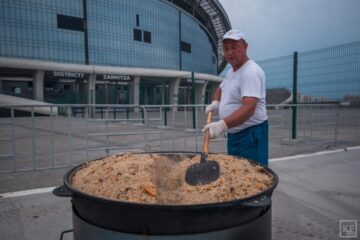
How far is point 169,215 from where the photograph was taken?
119cm

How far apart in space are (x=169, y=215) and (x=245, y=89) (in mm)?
1347

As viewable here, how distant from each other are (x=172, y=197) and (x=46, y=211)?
2737 mm

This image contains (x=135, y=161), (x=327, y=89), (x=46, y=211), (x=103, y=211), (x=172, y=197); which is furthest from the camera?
(x=327, y=89)

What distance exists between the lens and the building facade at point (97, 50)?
1224 inches

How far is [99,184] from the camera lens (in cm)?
152

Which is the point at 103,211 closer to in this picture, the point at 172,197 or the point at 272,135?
the point at 172,197

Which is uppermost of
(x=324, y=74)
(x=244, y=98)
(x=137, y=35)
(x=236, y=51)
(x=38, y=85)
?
(x=137, y=35)

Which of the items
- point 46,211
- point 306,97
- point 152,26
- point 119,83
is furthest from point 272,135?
point 152,26

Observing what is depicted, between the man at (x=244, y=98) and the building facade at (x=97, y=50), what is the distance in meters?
21.9

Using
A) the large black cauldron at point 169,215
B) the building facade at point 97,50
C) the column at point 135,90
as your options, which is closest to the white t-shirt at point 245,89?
the large black cauldron at point 169,215

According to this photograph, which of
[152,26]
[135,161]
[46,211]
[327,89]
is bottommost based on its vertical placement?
[46,211]

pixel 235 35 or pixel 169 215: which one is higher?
pixel 235 35

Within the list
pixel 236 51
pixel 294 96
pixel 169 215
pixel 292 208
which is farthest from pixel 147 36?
pixel 169 215

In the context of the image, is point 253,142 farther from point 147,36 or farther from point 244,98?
point 147,36
